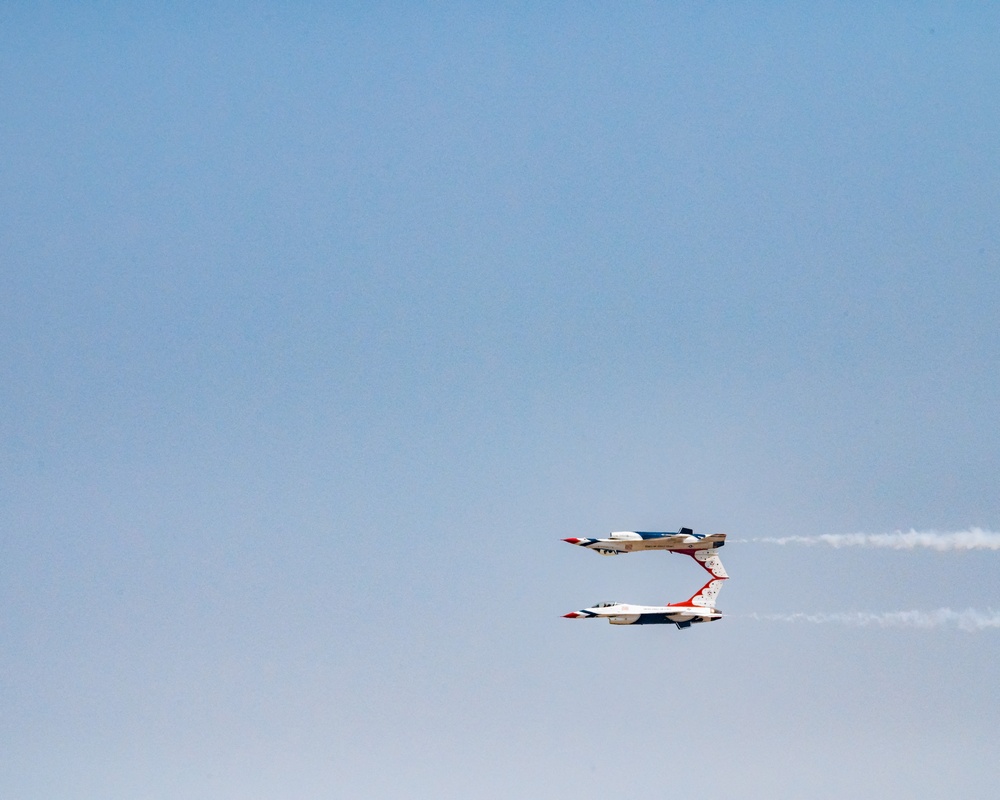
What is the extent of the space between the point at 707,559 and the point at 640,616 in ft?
30.4

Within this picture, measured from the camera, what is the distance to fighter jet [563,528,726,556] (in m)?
154

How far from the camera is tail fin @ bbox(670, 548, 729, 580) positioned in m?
157

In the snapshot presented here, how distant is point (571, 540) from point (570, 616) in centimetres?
745

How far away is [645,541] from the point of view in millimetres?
153750

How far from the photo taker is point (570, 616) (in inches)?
6048

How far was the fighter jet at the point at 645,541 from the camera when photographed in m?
154

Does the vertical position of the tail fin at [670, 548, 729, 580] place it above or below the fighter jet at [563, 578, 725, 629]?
above

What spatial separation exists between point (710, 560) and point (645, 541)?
848 centimetres

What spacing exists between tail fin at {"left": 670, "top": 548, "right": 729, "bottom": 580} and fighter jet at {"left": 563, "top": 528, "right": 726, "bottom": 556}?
1.77 meters

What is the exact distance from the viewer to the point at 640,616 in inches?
6107

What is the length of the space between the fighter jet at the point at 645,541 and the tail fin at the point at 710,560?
5.81 ft

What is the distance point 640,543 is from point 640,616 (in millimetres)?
7502

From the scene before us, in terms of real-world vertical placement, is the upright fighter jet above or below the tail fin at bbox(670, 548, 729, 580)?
below

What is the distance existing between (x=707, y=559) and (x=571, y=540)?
1463 cm
